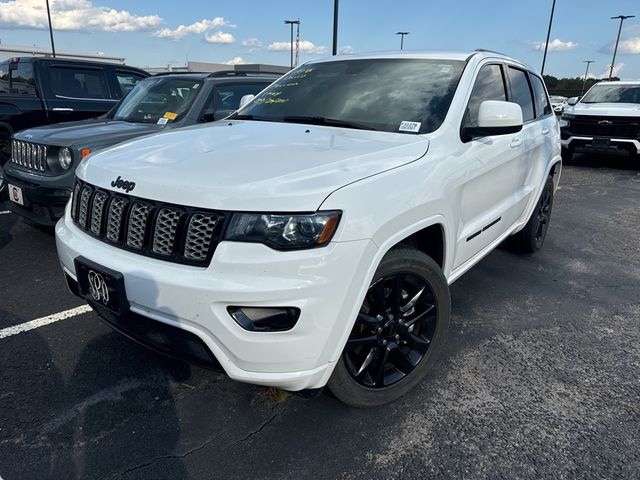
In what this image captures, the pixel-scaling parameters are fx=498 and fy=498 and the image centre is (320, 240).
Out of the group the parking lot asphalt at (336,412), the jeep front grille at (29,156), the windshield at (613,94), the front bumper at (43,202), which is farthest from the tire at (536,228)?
the windshield at (613,94)

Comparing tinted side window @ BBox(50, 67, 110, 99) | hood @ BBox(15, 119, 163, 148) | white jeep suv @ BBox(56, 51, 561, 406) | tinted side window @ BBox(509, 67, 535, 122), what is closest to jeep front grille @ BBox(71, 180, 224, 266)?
white jeep suv @ BBox(56, 51, 561, 406)

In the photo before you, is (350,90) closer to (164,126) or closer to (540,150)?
(540,150)

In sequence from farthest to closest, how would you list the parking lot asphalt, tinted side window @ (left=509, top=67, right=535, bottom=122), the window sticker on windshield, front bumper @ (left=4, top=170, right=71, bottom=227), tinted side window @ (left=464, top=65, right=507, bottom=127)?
front bumper @ (left=4, top=170, right=71, bottom=227) → tinted side window @ (left=509, top=67, right=535, bottom=122) → tinted side window @ (left=464, top=65, right=507, bottom=127) → the window sticker on windshield → the parking lot asphalt

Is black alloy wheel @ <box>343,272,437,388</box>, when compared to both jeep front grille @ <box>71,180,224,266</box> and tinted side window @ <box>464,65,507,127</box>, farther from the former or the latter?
tinted side window @ <box>464,65,507,127</box>

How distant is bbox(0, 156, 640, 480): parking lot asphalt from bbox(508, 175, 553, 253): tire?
1.11 metres

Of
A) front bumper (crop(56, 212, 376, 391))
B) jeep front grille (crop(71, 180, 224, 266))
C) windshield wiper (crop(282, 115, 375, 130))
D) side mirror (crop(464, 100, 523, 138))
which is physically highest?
side mirror (crop(464, 100, 523, 138))

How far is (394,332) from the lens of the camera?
8.23ft

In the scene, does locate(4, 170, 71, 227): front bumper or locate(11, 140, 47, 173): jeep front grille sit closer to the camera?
locate(4, 170, 71, 227): front bumper

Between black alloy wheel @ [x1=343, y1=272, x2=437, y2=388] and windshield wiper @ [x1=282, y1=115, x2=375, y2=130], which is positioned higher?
windshield wiper @ [x1=282, y1=115, x2=375, y2=130]

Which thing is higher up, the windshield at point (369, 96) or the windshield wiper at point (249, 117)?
the windshield at point (369, 96)

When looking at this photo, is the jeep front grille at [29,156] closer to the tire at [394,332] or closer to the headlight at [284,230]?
the headlight at [284,230]

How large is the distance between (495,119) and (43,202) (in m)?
3.69

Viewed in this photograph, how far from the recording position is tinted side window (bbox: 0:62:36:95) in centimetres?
685

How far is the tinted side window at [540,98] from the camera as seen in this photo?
4.70 meters
